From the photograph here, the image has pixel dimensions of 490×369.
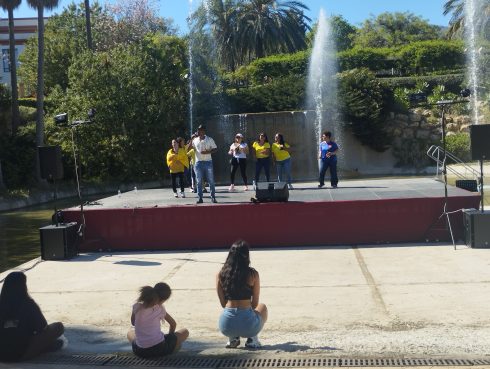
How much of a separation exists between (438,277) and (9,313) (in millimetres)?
5795

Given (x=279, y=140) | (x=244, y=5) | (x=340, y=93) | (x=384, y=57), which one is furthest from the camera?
(x=244, y=5)

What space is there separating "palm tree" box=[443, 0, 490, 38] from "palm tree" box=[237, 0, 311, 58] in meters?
12.5

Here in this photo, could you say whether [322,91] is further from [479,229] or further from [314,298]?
[314,298]

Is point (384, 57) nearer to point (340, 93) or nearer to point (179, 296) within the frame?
point (340, 93)

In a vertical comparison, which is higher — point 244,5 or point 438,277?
point 244,5

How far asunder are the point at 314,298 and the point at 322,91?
2749cm

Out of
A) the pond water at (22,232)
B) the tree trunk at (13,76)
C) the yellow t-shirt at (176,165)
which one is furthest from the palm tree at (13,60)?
the yellow t-shirt at (176,165)

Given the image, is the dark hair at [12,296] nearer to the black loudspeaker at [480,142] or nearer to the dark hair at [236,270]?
the dark hair at [236,270]

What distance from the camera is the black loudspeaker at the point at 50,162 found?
11.6 meters

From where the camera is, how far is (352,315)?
7348 millimetres

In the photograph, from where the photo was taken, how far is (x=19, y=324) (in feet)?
19.0

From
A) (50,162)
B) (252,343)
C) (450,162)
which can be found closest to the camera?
(252,343)

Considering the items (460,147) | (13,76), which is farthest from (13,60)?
(460,147)

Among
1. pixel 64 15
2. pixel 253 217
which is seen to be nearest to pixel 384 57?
pixel 64 15
